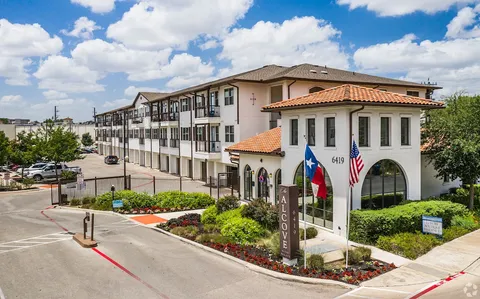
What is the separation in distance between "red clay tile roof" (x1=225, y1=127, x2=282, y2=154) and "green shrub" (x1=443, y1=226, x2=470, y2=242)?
901cm

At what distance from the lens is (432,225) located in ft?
52.4

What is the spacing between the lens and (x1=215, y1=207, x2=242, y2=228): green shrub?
18300mm

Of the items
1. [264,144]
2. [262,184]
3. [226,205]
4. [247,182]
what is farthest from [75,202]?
[264,144]

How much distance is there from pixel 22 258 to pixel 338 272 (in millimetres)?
11719

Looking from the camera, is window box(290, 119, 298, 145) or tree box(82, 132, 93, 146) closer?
window box(290, 119, 298, 145)

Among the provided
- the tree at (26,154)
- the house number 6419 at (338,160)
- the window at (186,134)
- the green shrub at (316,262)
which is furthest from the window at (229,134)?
the green shrub at (316,262)

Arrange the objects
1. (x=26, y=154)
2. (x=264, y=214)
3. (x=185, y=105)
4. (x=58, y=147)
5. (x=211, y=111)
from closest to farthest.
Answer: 1. (x=264, y=214)
2. (x=211, y=111)
3. (x=26, y=154)
4. (x=58, y=147)
5. (x=185, y=105)

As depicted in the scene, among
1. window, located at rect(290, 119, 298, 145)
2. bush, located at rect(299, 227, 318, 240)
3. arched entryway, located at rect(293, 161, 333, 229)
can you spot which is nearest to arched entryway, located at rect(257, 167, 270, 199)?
arched entryway, located at rect(293, 161, 333, 229)

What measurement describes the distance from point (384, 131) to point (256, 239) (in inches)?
314

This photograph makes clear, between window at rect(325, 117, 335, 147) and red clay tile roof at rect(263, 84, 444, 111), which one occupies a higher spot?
red clay tile roof at rect(263, 84, 444, 111)

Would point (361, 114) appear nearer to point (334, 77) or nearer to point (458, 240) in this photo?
point (458, 240)

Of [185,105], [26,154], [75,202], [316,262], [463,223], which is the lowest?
[75,202]

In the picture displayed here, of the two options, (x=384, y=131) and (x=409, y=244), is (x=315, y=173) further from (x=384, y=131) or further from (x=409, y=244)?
(x=384, y=131)

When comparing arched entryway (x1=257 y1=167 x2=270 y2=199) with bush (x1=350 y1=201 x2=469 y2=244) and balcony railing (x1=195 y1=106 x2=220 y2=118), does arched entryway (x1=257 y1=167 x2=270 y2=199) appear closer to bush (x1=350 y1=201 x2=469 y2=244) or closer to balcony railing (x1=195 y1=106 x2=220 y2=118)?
bush (x1=350 y1=201 x2=469 y2=244)
